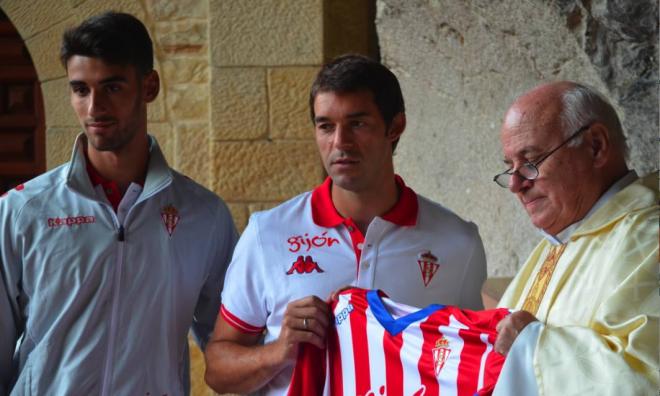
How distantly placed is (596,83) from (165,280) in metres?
1.52

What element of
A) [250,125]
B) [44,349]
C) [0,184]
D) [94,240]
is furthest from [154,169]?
[0,184]

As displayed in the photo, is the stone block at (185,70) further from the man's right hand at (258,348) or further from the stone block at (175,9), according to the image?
the man's right hand at (258,348)

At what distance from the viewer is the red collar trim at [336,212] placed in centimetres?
288

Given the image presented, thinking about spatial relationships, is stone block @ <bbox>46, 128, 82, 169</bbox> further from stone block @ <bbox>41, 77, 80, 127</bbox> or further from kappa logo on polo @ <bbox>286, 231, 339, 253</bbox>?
kappa logo on polo @ <bbox>286, 231, 339, 253</bbox>

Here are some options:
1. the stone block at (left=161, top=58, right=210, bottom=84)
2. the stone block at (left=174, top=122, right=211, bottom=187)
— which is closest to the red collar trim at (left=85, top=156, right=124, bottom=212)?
the stone block at (left=174, top=122, right=211, bottom=187)

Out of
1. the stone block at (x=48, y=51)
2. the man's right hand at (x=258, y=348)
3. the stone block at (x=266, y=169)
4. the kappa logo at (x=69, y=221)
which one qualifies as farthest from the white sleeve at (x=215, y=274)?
the stone block at (x=48, y=51)

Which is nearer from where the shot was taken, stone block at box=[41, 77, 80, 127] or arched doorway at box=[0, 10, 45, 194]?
stone block at box=[41, 77, 80, 127]

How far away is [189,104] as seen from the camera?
→ 5.28 metres

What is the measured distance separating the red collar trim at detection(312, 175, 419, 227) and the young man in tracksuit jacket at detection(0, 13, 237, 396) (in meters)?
0.44

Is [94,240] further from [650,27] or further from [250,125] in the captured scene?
[250,125]

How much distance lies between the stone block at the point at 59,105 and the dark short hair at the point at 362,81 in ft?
9.09

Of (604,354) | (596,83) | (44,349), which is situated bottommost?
(44,349)

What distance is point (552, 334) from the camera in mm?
2035

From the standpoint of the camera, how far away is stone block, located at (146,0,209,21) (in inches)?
208
